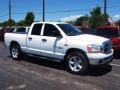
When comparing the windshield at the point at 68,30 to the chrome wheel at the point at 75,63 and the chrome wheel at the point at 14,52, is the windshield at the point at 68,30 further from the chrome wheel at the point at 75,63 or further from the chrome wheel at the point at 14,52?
the chrome wheel at the point at 14,52

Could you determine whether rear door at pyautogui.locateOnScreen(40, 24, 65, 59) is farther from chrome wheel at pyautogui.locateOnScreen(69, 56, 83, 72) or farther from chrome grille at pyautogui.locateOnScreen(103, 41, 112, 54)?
chrome grille at pyautogui.locateOnScreen(103, 41, 112, 54)

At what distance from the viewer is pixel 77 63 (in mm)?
9430

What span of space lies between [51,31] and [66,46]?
119cm

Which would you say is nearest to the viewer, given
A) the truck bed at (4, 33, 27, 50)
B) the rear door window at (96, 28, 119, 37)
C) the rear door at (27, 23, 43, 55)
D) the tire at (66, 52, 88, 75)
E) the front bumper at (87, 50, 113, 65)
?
the front bumper at (87, 50, 113, 65)

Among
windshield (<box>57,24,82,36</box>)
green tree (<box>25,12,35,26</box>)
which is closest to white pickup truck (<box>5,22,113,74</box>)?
windshield (<box>57,24,82,36</box>)

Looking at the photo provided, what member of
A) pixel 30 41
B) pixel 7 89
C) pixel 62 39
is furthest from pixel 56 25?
pixel 7 89

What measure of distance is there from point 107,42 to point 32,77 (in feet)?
9.85

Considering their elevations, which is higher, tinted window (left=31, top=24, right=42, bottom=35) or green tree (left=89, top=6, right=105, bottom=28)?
green tree (left=89, top=6, right=105, bottom=28)

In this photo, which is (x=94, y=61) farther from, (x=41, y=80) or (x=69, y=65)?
(x=41, y=80)

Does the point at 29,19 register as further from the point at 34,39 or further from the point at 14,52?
the point at 34,39

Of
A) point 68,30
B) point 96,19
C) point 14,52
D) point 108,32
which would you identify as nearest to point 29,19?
point 96,19

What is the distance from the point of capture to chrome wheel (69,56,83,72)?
934cm

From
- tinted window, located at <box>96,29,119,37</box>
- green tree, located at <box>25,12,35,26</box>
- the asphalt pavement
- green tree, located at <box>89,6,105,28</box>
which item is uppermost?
green tree, located at <box>25,12,35,26</box>

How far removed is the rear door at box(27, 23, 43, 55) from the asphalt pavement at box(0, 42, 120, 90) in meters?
0.65
